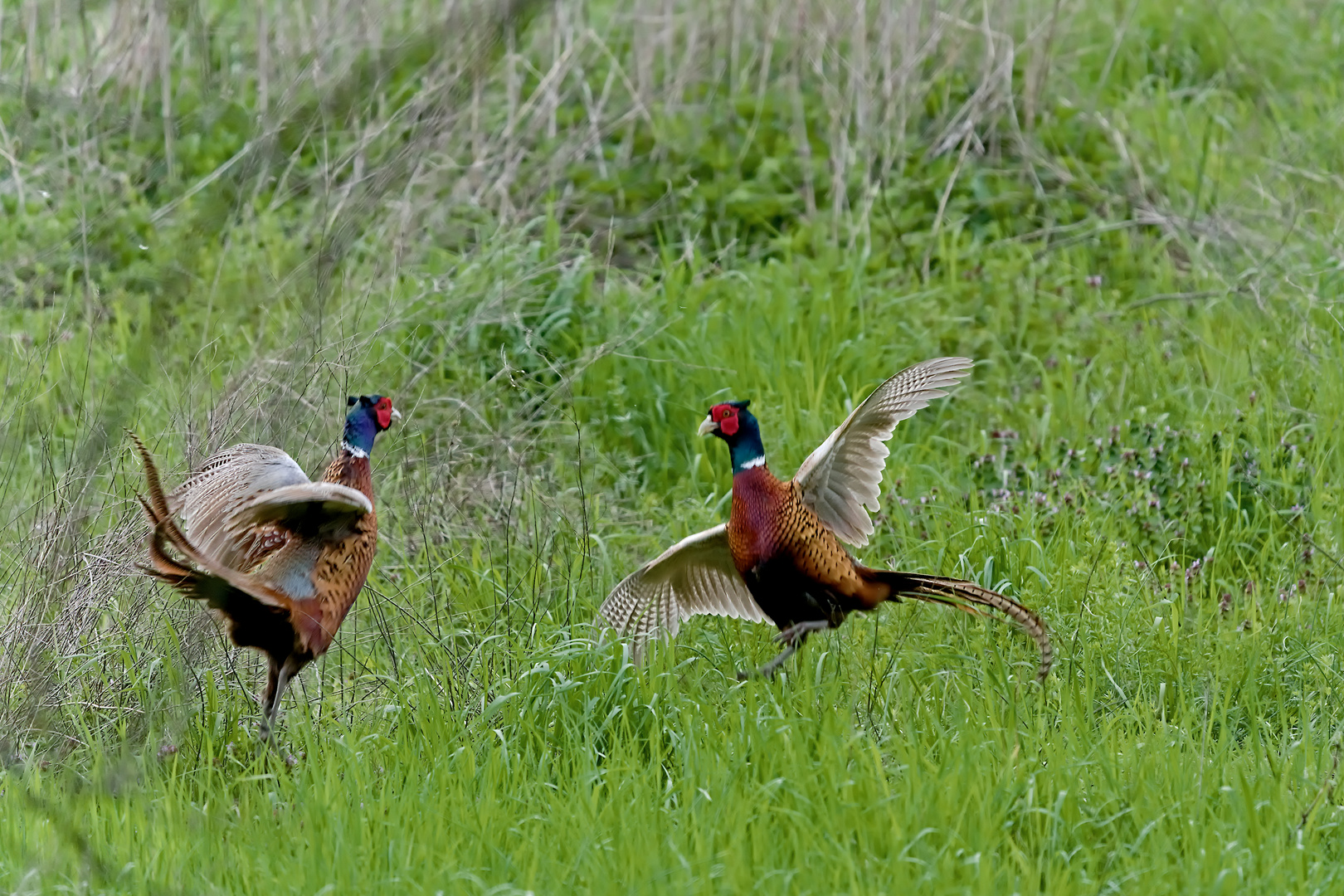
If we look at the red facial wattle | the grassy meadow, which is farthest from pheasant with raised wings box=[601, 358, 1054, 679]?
the grassy meadow

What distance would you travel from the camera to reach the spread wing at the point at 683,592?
4801 millimetres

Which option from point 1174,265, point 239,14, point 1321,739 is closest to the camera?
point 1321,739

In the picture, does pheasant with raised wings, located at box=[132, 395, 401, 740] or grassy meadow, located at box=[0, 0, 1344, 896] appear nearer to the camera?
grassy meadow, located at box=[0, 0, 1344, 896]

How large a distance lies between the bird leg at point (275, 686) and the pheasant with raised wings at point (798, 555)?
2.94 feet

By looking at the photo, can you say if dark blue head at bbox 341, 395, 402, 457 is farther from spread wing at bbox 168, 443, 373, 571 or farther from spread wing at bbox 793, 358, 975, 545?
spread wing at bbox 793, 358, 975, 545

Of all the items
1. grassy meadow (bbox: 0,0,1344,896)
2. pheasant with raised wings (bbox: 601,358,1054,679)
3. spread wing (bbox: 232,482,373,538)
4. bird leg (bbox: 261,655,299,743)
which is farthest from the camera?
pheasant with raised wings (bbox: 601,358,1054,679)

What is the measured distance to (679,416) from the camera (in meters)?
6.26

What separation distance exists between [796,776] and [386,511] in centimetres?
217

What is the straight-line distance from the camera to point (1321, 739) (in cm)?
416

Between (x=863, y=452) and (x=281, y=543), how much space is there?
5.29ft

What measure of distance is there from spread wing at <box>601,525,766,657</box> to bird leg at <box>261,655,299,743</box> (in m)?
0.90

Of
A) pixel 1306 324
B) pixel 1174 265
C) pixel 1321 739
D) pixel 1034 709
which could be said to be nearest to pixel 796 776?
pixel 1034 709

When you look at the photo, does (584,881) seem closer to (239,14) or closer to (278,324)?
(278,324)

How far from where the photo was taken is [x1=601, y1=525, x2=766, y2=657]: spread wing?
480 centimetres
